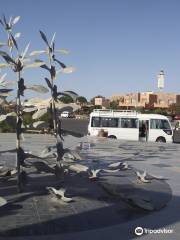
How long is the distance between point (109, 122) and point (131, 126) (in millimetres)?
1185

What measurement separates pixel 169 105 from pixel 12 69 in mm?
84256

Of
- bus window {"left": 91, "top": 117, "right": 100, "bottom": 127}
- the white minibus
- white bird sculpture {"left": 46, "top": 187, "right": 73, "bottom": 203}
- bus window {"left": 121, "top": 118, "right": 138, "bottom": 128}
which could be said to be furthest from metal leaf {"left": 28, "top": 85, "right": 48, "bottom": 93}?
bus window {"left": 91, "top": 117, "right": 100, "bottom": 127}

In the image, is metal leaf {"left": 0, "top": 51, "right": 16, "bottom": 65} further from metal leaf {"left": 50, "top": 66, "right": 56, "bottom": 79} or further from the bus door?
the bus door

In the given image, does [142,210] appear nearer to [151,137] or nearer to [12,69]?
[12,69]

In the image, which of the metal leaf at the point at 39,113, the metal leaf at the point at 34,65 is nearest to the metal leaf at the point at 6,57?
the metal leaf at the point at 34,65

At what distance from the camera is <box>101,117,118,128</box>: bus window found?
25048 mm

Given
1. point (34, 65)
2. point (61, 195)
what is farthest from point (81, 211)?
point (34, 65)

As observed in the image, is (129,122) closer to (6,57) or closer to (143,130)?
(143,130)

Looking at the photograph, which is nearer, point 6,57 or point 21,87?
point 6,57

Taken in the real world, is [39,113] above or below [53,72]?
below

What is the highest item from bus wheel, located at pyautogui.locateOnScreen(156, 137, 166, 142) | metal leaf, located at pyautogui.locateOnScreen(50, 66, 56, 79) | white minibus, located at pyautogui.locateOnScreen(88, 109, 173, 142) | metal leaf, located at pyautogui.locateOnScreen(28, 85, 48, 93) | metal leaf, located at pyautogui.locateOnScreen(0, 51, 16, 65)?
metal leaf, located at pyautogui.locateOnScreen(0, 51, 16, 65)

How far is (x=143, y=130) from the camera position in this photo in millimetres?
25297

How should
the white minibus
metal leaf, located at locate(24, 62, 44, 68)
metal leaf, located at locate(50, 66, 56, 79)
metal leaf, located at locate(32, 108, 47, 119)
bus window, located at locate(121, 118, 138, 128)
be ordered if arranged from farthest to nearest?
bus window, located at locate(121, 118, 138, 128) → the white minibus → metal leaf, located at locate(50, 66, 56, 79) → metal leaf, located at locate(32, 108, 47, 119) → metal leaf, located at locate(24, 62, 44, 68)

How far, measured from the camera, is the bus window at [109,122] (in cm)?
2505
